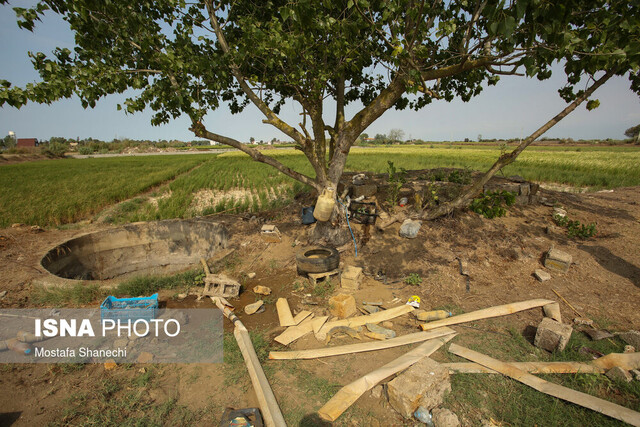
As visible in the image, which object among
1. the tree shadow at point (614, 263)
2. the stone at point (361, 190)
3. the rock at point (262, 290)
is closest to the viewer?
the tree shadow at point (614, 263)

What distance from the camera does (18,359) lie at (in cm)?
338

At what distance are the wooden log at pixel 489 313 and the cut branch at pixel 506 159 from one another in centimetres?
236

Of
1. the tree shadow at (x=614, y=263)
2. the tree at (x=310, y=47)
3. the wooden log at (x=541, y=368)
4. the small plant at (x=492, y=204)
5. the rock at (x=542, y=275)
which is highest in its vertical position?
the tree at (x=310, y=47)

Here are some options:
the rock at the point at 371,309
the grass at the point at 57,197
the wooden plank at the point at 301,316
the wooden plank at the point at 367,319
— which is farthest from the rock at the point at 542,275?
the grass at the point at 57,197

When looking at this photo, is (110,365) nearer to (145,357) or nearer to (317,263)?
(145,357)

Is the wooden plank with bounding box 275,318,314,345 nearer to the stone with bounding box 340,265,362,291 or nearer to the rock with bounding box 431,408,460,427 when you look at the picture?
the stone with bounding box 340,265,362,291

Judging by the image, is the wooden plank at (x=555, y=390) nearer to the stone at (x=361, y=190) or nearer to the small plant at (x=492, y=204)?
the small plant at (x=492, y=204)

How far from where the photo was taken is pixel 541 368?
289cm

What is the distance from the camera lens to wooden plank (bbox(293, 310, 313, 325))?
4.06 meters

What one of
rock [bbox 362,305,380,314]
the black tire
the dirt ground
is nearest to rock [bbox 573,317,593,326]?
the dirt ground

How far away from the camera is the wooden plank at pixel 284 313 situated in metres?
4.02

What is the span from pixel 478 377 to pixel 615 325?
90.2 inches

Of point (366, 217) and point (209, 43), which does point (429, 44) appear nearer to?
point (366, 217)

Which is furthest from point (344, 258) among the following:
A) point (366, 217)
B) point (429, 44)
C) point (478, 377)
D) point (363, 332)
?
point (429, 44)
